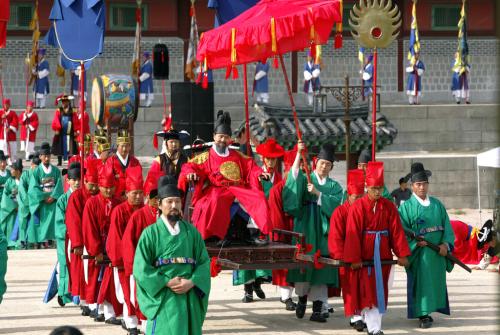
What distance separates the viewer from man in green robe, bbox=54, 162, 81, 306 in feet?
44.7

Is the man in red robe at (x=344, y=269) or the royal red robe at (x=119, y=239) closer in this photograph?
the royal red robe at (x=119, y=239)

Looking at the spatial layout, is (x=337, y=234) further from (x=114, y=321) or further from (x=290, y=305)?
(x=114, y=321)

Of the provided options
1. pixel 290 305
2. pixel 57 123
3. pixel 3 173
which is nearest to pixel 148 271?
pixel 290 305

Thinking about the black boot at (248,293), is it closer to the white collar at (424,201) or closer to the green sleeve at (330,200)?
the green sleeve at (330,200)

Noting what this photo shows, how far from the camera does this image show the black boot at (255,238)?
12.1 meters

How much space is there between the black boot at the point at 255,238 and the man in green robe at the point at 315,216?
0.51m

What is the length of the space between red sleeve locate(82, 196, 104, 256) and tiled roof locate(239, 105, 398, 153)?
12.6 meters

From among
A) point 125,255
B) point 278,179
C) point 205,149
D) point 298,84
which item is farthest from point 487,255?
point 298,84

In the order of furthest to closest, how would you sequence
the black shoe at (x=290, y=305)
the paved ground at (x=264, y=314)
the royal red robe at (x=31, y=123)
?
the royal red robe at (x=31, y=123), the black shoe at (x=290, y=305), the paved ground at (x=264, y=314)

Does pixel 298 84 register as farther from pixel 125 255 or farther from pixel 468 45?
pixel 125 255

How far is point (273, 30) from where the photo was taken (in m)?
12.0

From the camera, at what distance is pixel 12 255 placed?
19641mm

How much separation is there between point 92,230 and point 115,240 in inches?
30.6

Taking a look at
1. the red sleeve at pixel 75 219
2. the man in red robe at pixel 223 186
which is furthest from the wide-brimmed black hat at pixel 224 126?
the red sleeve at pixel 75 219
